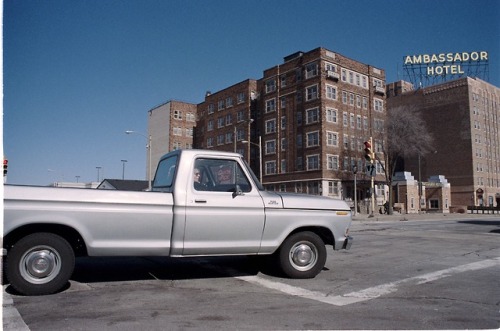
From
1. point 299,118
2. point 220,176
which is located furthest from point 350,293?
point 299,118

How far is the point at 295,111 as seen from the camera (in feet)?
190

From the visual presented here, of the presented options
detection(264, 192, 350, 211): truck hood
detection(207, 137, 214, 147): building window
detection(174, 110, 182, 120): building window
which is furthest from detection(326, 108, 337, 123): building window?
detection(264, 192, 350, 211): truck hood

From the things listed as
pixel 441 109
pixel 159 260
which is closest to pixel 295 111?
pixel 441 109

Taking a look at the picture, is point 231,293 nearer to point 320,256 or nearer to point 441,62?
point 320,256

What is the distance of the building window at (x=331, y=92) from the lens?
2128 inches

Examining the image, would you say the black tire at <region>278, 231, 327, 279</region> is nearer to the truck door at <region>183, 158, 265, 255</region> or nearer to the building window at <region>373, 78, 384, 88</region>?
the truck door at <region>183, 158, 265, 255</region>

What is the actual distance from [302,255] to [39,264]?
361cm

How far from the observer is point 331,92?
179 ft

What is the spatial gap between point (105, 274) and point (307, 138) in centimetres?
4996

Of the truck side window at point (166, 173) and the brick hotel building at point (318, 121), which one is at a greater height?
the brick hotel building at point (318, 121)

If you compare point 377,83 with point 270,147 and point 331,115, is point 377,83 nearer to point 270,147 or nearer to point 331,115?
point 331,115

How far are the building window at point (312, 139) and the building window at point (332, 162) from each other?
2379 millimetres

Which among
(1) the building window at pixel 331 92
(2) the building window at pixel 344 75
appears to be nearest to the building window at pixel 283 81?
(1) the building window at pixel 331 92

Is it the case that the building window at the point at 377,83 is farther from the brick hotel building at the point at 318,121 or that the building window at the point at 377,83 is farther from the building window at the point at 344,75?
the building window at the point at 344,75
